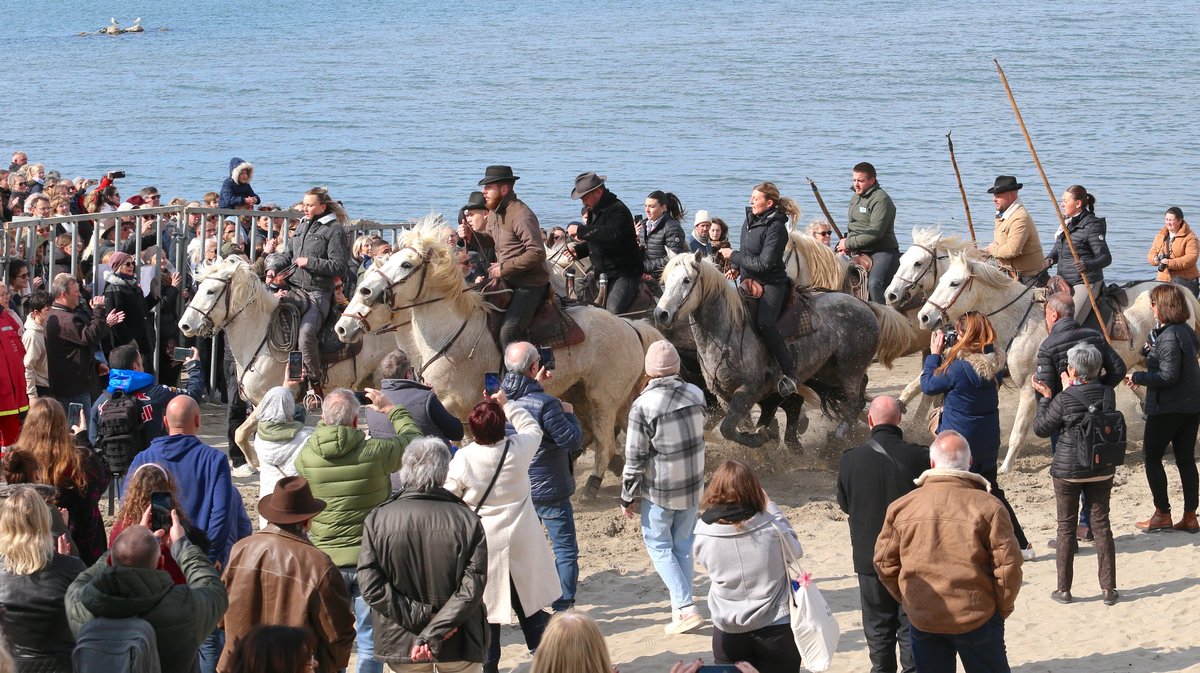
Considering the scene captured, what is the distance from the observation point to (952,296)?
12.5 meters

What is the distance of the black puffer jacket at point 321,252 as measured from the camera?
489 inches

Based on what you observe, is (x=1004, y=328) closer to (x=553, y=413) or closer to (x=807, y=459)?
(x=807, y=459)

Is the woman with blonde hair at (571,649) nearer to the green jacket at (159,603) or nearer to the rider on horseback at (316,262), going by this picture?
the green jacket at (159,603)

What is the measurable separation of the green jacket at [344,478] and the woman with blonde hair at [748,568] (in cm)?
162

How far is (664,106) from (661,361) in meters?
53.0

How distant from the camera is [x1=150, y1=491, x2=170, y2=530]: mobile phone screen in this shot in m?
6.05

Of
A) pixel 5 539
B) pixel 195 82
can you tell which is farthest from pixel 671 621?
pixel 195 82

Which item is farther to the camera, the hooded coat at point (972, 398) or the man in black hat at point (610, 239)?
the man in black hat at point (610, 239)

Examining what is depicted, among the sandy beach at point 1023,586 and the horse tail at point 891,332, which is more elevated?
the horse tail at point 891,332

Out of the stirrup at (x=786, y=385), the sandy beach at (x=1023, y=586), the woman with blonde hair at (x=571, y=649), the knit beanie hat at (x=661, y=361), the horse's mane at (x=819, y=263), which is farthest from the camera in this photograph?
the horse's mane at (x=819, y=263)

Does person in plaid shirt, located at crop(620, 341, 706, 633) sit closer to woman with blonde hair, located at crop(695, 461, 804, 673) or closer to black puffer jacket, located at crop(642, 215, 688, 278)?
woman with blonde hair, located at crop(695, 461, 804, 673)

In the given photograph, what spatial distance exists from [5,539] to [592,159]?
43761 millimetres

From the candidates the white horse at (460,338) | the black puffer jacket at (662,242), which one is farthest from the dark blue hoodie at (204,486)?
the black puffer jacket at (662,242)

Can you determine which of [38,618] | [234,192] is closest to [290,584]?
[38,618]
